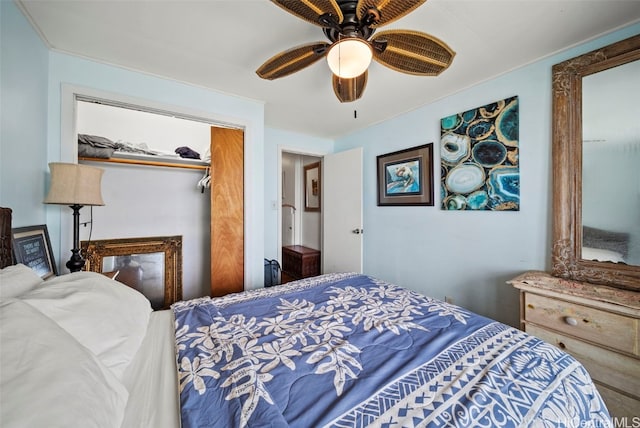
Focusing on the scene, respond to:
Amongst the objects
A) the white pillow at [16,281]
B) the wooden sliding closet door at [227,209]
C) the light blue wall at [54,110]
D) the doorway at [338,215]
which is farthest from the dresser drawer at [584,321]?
the white pillow at [16,281]

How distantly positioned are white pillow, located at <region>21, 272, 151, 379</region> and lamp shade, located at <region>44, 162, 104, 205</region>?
0.74m

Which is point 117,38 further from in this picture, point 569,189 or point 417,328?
point 569,189

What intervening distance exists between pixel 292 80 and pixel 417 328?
2086 millimetres

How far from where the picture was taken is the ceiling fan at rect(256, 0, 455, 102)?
1070 millimetres

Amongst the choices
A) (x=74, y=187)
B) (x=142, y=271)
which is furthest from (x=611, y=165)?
(x=142, y=271)

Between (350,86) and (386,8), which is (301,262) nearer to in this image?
(350,86)

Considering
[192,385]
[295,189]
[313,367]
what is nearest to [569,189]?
[313,367]

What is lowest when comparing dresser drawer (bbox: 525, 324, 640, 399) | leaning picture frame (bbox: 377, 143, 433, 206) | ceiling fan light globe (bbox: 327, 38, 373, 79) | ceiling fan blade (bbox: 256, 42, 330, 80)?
dresser drawer (bbox: 525, 324, 640, 399)

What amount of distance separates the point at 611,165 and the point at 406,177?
1537 millimetres

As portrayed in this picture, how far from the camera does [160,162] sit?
105 inches

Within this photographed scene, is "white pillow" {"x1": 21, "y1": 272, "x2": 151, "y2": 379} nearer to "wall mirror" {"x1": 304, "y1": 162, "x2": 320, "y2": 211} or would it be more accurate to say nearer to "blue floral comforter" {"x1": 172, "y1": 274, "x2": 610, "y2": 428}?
"blue floral comforter" {"x1": 172, "y1": 274, "x2": 610, "y2": 428}

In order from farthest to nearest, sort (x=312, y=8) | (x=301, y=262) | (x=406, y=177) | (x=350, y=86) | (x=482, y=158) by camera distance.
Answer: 1. (x=301, y=262)
2. (x=406, y=177)
3. (x=482, y=158)
4. (x=350, y=86)
5. (x=312, y=8)

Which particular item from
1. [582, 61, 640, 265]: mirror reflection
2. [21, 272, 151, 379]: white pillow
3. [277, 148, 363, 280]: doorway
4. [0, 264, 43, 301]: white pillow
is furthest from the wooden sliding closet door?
[582, 61, 640, 265]: mirror reflection

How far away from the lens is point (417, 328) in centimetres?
113
